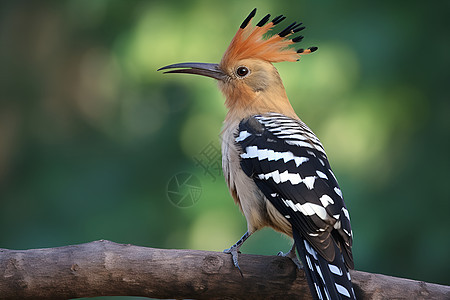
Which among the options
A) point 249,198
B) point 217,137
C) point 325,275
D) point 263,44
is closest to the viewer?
point 325,275

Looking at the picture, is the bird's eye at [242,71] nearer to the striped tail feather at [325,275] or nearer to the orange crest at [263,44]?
the orange crest at [263,44]

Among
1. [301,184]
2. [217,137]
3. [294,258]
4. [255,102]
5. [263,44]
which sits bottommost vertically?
[294,258]

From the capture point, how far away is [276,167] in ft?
10.4

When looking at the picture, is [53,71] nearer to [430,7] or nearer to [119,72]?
[119,72]

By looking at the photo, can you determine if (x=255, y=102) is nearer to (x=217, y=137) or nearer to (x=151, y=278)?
(x=217, y=137)

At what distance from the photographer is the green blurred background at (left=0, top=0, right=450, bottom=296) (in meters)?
4.82

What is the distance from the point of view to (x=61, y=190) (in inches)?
227

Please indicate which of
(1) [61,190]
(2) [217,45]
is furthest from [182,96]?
(1) [61,190]

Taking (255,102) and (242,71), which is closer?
(255,102)

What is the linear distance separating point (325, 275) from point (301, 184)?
0.48 metres

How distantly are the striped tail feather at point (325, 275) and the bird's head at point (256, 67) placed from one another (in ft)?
3.84

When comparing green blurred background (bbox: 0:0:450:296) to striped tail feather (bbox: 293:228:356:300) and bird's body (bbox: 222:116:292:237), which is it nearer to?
bird's body (bbox: 222:116:292:237)

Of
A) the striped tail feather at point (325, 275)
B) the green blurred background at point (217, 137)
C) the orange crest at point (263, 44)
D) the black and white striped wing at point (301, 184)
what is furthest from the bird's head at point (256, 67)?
the striped tail feather at point (325, 275)

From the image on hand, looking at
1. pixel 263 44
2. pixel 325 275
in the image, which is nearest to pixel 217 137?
pixel 263 44
